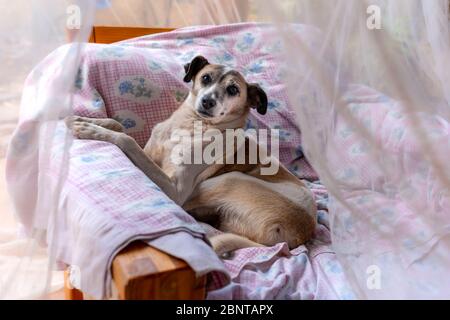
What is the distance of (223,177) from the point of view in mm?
1729

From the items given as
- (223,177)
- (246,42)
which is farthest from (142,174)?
(246,42)

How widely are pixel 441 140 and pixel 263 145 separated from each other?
2.52 ft

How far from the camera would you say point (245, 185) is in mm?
1688

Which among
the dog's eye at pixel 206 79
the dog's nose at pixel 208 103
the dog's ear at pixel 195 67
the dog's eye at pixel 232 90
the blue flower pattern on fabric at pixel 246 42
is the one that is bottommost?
the dog's nose at pixel 208 103

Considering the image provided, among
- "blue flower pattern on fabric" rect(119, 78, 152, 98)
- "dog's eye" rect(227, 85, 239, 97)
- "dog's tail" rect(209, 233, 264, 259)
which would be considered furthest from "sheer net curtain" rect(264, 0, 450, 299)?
"blue flower pattern on fabric" rect(119, 78, 152, 98)

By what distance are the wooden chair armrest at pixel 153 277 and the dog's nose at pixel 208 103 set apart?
81 cm

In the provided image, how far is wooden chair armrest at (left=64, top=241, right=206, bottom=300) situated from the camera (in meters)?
0.93

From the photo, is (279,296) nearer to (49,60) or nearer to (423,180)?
(423,180)

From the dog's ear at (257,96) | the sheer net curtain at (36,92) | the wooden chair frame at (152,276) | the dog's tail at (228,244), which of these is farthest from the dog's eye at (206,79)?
the wooden chair frame at (152,276)

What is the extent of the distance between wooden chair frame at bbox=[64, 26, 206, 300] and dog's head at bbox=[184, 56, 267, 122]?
80 cm

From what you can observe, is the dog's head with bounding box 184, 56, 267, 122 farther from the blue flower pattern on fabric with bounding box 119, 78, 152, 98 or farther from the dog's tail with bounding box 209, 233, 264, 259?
the dog's tail with bounding box 209, 233, 264, 259

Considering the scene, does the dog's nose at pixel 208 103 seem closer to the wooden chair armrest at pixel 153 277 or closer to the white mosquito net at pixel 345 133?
the white mosquito net at pixel 345 133

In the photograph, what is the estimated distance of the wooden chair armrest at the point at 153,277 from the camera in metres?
0.93

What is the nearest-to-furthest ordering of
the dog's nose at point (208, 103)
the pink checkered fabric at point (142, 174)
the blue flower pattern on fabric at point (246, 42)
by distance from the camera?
the pink checkered fabric at point (142, 174) < the dog's nose at point (208, 103) < the blue flower pattern on fabric at point (246, 42)
